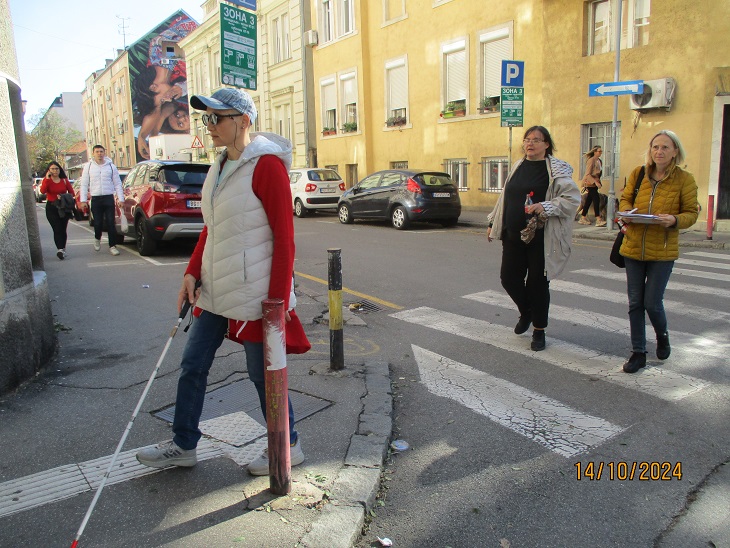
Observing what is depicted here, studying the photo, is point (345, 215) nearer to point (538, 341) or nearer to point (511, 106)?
point (511, 106)

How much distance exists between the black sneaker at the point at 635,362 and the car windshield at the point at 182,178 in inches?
319

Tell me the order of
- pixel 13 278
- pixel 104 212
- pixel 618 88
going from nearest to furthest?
pixel 13 278, pixel 104 212, pixel 618 88

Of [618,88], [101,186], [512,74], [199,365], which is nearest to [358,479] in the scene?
[199,365]

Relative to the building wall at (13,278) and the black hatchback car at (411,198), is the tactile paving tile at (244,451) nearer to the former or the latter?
the building wall at (13,278)

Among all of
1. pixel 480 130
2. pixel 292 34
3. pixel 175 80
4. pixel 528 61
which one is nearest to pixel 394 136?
pixel 480 130

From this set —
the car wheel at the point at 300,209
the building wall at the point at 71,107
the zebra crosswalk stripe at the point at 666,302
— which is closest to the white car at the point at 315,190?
the car wheel at the point at 300,209

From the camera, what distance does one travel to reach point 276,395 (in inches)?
114

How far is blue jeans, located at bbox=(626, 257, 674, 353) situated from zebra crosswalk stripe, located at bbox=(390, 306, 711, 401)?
267mm

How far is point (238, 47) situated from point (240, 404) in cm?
1154

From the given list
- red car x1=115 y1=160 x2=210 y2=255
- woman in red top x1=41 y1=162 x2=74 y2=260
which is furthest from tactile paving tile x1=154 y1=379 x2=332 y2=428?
woman in red top x1=41 y1=162 x2=74 y2=260

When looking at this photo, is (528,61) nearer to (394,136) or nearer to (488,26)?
(488,26)

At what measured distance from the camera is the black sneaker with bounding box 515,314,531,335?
5734 mm

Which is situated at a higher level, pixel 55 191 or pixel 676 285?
pixel 55 191

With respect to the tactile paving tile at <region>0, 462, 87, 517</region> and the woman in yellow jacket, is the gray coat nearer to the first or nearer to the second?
the woman in yellow jacket
